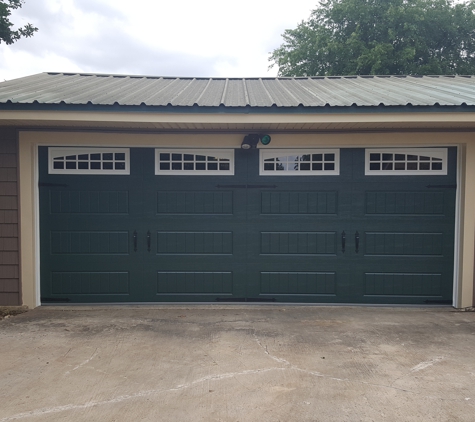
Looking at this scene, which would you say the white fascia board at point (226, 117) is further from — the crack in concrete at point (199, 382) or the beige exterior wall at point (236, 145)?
the crack in concrete at point (199, 382)

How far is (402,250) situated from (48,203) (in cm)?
522

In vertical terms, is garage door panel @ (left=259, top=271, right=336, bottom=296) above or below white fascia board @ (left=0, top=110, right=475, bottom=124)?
below

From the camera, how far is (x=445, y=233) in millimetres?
5969

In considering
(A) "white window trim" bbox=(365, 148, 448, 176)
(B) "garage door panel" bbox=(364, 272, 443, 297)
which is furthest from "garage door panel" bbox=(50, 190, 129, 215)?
(B) "garage door panel" bbox=(364, 272, 443, 297)

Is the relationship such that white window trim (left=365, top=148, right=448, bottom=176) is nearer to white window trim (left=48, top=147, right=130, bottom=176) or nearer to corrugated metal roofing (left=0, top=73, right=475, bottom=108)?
corrugated metal roofing (left=0, top=73, right=475, bottom=108)

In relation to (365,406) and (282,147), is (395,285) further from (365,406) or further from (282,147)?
(365,406)

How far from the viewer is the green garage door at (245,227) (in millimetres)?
5965

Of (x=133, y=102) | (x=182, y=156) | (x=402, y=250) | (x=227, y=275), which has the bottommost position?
(x=227, y=275)

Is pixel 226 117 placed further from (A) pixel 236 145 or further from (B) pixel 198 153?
(B) pixel 198 153

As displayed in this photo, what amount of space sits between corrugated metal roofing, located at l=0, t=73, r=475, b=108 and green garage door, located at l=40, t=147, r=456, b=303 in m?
0.78

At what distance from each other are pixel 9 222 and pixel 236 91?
3.98 m

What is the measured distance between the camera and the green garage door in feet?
19.6

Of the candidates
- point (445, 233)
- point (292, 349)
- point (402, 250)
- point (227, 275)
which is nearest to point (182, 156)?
point (227, 275)

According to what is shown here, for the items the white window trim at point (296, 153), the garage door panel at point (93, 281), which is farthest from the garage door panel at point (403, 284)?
the garage door panel at point (93, 281)
